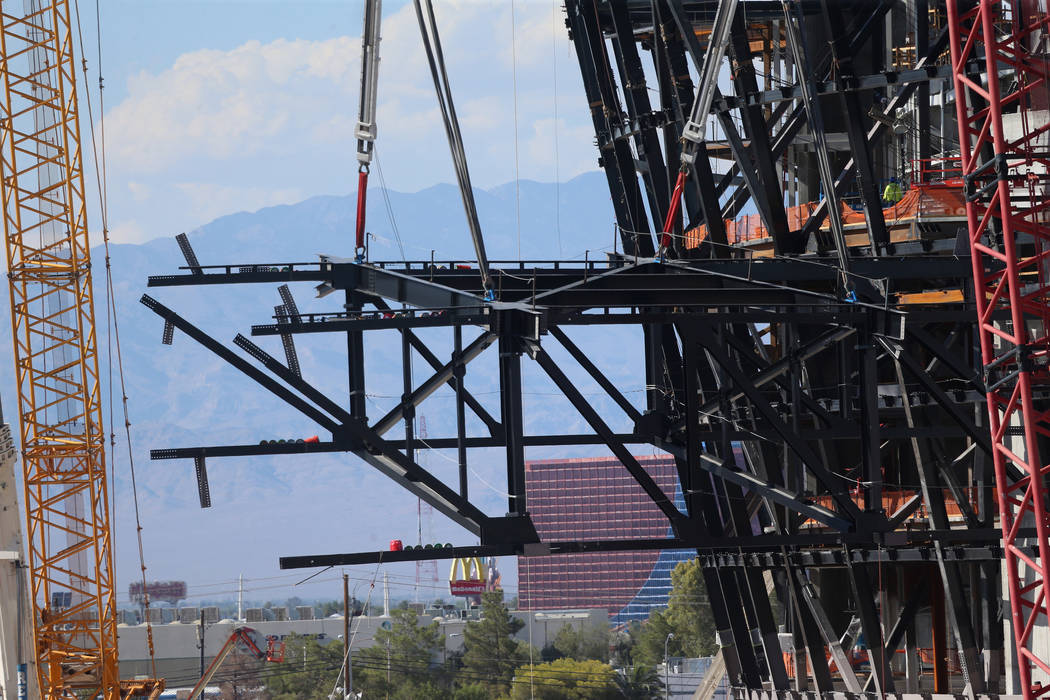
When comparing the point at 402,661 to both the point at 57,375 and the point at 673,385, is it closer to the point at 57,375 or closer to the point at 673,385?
the point at 57,375

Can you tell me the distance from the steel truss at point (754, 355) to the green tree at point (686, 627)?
5089 inches

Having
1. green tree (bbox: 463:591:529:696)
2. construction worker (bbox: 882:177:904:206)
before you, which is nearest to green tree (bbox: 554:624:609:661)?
green tree (bbox: 463:591:529:696)

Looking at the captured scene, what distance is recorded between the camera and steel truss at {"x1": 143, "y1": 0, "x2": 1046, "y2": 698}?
2738 centimetres

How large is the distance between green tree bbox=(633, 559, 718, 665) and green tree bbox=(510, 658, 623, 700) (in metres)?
15.7

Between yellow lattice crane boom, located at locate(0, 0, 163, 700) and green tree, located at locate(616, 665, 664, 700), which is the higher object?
yellow lattice crane boom, located at locate(0, 0, 163, 700)

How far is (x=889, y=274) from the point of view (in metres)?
31.7

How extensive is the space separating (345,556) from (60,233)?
123 ft

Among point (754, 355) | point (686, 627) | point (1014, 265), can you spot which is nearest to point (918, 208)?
point (754, 355)

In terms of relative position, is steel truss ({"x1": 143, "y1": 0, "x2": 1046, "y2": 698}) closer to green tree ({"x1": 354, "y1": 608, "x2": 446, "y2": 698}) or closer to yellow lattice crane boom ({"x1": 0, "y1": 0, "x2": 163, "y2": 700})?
yellow lattice crane boom ({"x1": 0, "y1": 0, "x2": 163, "y2": 700})

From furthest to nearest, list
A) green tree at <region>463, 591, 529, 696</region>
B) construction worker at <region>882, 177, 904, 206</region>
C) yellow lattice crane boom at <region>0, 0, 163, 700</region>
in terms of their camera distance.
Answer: green tree at <region>463, 591, 529, 696</region>, yellow lattice crane boom at <region>0, 0, 163, 700</region>, construction worker at <region>882, 177, 904, 206</region>

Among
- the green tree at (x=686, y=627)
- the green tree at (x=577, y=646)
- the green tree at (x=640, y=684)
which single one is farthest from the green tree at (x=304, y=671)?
the green tree at (x=686, y=627)

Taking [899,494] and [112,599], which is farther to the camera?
[112,599]

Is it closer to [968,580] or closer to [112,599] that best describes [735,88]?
[968,580]

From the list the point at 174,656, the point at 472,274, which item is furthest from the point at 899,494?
the point at 174,656
